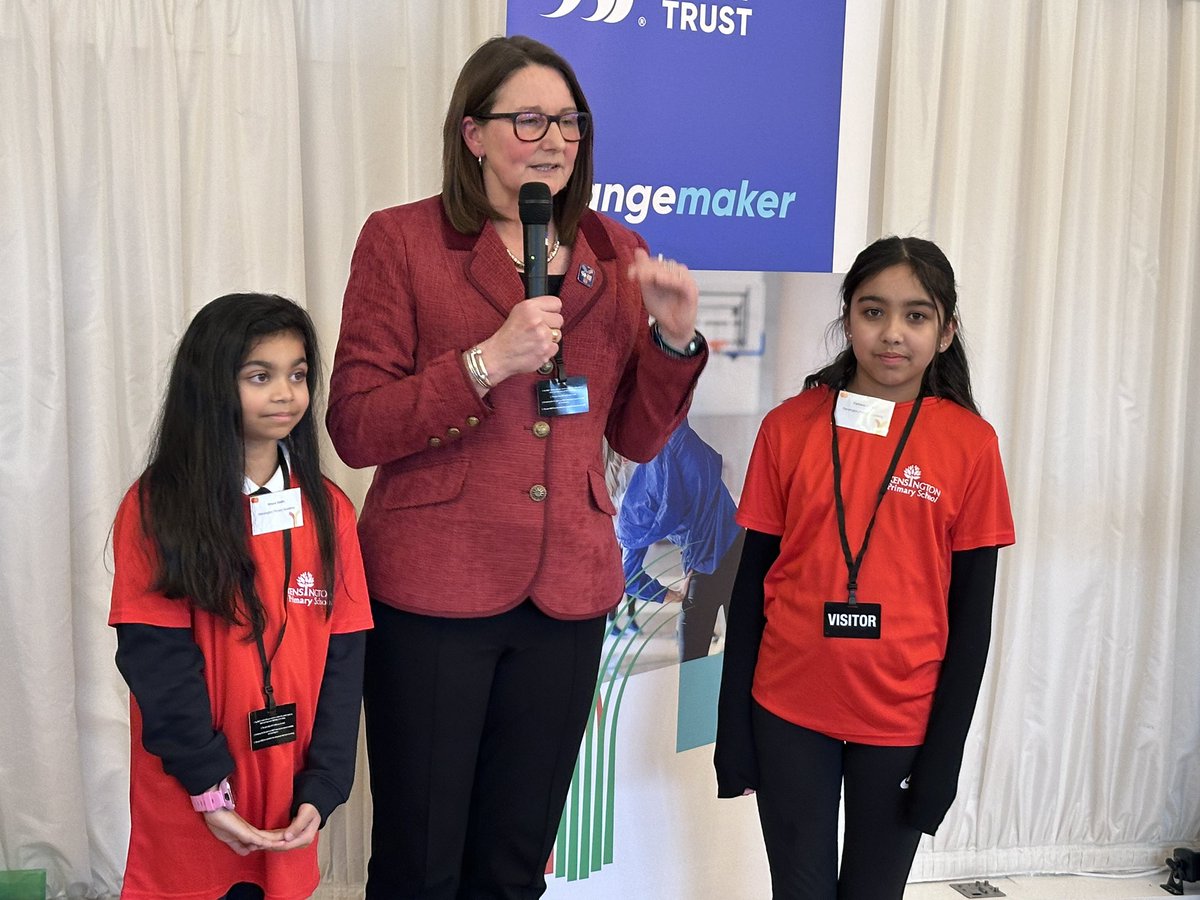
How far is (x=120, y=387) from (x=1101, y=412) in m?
2.68

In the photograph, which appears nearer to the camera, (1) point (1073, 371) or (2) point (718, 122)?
(2) point (718, 122)

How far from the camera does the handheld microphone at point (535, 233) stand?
5.40 ft

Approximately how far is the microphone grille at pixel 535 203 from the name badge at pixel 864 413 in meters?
0.67

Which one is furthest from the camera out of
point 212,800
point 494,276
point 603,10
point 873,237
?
point 873,237

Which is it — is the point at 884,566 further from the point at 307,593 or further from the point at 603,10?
the point at 603,10

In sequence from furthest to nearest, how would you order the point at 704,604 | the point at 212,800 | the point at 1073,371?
the point at 1073,371 < the point at 704,604 < the point at 212,800

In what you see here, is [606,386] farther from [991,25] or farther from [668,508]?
[991,25]

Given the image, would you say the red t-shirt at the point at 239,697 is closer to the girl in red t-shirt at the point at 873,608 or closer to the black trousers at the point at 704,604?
the girl in red t-shirt at the point at 873,608

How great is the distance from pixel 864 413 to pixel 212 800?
4.00ft

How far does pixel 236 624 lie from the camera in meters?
1.66

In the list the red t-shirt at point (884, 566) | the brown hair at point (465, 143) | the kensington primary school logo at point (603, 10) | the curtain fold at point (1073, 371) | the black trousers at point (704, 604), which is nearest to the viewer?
the brown hair at point (465, 143)

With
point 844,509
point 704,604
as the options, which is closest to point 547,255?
point 844,509

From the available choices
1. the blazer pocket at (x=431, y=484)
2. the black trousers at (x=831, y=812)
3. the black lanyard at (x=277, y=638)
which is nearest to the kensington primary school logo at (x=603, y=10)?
the blazer pocket at (x=431, y=484)

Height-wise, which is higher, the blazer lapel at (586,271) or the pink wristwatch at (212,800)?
the blazer lapel at (586,271)
